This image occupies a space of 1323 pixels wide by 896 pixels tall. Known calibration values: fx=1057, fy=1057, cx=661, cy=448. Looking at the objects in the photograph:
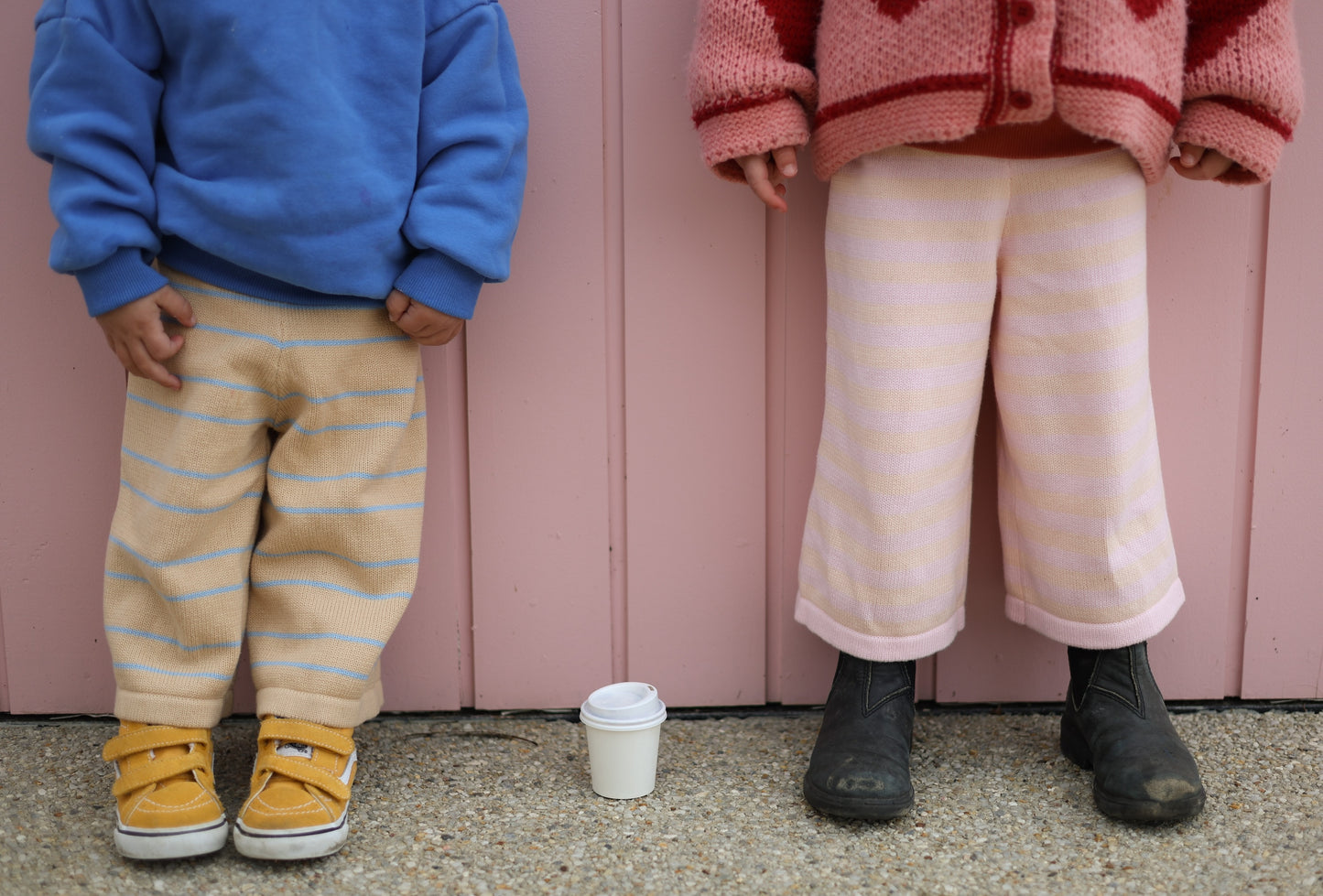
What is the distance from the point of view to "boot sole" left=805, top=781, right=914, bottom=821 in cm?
115

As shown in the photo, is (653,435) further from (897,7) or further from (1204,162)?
(1204,162)

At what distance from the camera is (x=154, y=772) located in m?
1.11

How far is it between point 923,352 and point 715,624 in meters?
0.49

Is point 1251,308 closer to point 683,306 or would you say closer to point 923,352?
point 923,352

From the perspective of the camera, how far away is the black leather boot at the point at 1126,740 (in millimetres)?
1130

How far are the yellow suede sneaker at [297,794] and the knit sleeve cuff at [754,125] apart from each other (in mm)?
768

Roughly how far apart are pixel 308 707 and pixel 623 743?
35 cm

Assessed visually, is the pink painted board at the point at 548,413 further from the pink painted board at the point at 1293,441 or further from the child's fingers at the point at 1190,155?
the pink painted board at the point at 1293,441

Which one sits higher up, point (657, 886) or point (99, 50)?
point (99, 50)

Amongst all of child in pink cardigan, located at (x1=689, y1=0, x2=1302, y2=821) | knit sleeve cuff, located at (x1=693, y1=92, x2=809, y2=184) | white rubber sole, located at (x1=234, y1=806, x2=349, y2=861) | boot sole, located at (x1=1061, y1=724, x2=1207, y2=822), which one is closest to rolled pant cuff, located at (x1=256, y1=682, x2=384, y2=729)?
white rubber sole, located at (x1=234, y1=806, x2=349, y2=861)

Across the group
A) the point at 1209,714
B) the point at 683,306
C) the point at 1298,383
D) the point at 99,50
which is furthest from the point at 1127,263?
the point at 99,50

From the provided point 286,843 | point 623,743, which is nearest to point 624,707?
point 623,743

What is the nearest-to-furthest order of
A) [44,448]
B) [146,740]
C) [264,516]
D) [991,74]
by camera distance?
[991,74] < [146,740] < [264,516] < [44,448]

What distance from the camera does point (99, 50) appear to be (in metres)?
1.04
